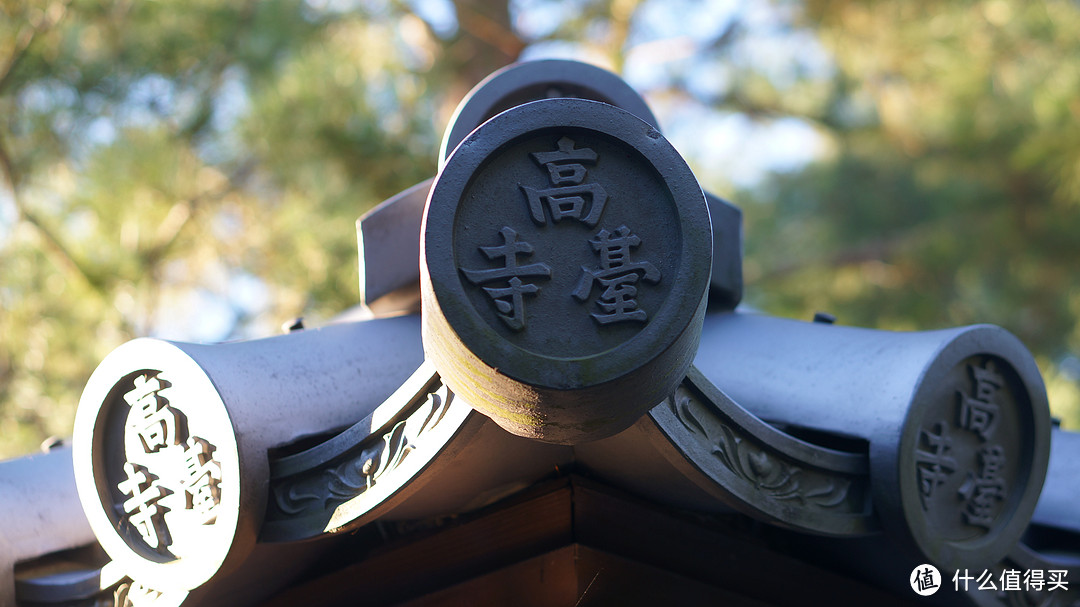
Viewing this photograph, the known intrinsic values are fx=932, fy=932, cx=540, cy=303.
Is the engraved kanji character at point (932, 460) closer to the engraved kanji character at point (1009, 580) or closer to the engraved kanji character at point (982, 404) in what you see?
the engraved kanji character at point (982, 404)

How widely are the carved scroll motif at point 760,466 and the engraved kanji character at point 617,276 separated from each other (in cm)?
20

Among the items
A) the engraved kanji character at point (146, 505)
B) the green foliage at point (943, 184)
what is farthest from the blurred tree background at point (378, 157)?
the engraved kanji character at point (146, 505)

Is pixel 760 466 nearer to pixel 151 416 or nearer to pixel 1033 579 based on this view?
pixel 1033 579

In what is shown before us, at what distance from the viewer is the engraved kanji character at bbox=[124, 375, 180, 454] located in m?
1.20

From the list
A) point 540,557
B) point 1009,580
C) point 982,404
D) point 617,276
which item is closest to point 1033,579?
point 1009,580

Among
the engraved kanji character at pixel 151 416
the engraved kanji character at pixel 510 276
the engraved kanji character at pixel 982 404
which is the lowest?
the engraved kanji character at pixel 151 416

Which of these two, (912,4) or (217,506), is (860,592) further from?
(912,4)

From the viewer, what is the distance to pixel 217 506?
Result: 3.77ft

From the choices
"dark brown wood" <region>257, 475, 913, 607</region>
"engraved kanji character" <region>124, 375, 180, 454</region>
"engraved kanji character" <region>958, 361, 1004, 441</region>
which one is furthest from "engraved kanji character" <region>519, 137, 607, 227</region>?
"engraved kanji character" <region>958, 361, 1004, 441</region>

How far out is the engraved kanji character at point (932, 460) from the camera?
131cm

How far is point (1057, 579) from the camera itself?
5.13ft

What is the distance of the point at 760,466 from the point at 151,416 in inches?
31.5

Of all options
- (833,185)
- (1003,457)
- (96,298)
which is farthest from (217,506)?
(833,185)

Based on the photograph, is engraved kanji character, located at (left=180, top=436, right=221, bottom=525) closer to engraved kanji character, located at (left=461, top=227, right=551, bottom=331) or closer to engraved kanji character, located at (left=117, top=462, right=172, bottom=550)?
engraved kanji character, located at (left=117, top=462, right=172, bottom=550)
